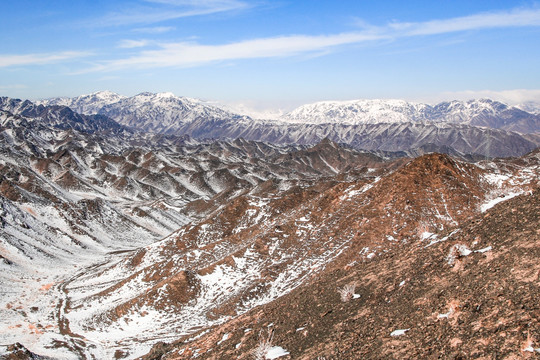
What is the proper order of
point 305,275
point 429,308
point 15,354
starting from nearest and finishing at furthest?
1. point 429,308
2. point 15,354
3. point 305,275

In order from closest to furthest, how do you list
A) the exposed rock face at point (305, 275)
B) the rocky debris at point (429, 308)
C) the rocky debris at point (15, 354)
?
the rocky debris at point (429, 308) < the exposed rock face at point (305, 275) < the rocky debris at point (15, 354)

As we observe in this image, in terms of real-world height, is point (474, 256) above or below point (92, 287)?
above

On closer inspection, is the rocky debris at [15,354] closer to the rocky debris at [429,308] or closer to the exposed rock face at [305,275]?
the exposed rock face at [305,275]

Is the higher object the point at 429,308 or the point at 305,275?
the point at 429,308

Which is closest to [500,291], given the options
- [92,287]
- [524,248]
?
[524,248]

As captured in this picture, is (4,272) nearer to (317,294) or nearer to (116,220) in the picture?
(116,220)

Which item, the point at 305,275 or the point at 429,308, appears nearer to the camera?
the point at 429,308

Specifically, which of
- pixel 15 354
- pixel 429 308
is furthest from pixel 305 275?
pixel 15 354

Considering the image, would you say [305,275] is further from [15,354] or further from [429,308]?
[15,354]

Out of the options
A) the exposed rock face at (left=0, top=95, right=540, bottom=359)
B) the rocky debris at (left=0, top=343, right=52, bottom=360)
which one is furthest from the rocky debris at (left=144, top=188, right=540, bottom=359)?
the rocky debris at (left=0, top=343, right=52, bottom=360)

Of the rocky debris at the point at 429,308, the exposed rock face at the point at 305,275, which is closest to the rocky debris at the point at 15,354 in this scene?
the exposed rock face at the point at 305,275

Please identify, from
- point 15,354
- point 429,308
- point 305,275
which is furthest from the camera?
point 305,275
